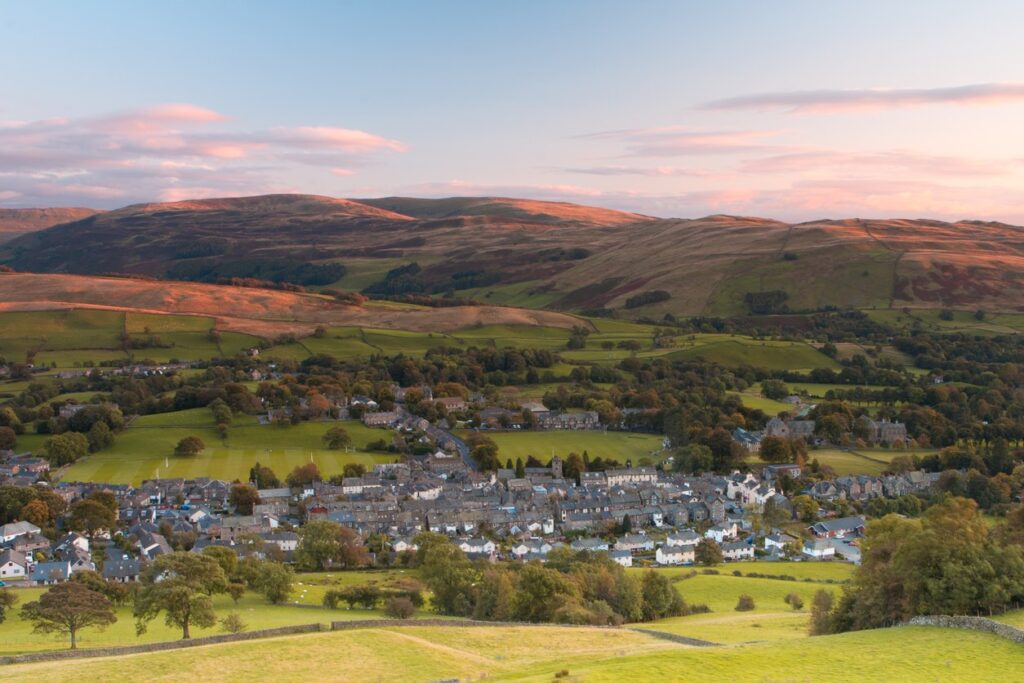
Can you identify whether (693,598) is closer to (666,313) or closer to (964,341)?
(964,341)

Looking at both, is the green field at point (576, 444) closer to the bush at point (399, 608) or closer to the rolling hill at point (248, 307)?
the bush at point (399, 608)

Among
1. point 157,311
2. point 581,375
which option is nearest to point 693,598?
point 581,375

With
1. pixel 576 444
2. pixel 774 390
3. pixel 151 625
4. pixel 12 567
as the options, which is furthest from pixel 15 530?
pixel 774 390

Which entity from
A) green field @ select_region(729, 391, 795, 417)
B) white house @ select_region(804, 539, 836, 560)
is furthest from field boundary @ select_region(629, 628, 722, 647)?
green field @ select_region(729, 391, 795, 417)

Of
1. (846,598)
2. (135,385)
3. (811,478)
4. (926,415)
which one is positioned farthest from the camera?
(135,385)

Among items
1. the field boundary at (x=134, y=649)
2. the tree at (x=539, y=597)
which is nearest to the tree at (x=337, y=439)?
the tree at (x=539, y=597)
